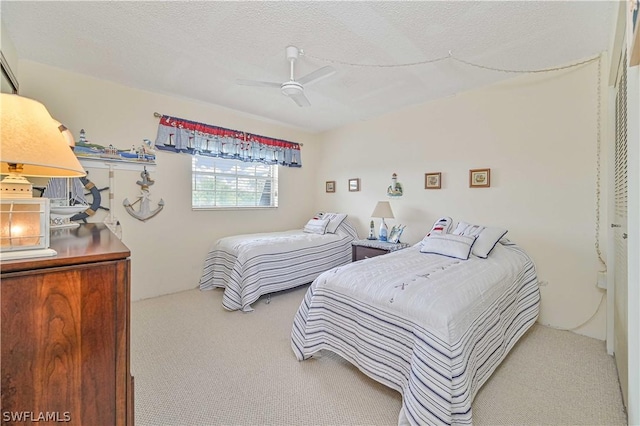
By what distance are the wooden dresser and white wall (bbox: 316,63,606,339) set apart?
132 inches

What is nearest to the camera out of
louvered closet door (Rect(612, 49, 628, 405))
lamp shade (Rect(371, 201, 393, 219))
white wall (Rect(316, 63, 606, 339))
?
louvered closet door (Rect(612, 49, 628, 405))

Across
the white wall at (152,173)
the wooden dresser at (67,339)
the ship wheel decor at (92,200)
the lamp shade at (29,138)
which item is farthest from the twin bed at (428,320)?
the ship wheel decor at (92,200)

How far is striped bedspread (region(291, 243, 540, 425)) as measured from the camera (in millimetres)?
1395

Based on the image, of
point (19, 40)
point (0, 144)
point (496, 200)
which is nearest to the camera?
point (0, 144)

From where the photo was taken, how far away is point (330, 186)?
4824mm

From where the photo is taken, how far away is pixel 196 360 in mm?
2082

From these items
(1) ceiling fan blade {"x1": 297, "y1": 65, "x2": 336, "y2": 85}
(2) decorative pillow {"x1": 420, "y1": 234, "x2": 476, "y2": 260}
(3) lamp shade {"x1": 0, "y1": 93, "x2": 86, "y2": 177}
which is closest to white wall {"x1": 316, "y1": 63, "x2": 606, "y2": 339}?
(2) decorative pillow {"x1": 420, "y1": 234, "x2": 476, "y2": 260}

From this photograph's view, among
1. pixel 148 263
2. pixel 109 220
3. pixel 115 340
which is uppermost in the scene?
pixel 109 220

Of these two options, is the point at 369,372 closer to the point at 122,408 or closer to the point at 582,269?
the point at 122,408

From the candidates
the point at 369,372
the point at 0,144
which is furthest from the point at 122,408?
the point at 369,372

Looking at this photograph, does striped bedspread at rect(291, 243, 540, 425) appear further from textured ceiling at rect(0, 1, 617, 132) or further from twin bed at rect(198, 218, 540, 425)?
textured ceiling at rect(0, 1, 617, 132)

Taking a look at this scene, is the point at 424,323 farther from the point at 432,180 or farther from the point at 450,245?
the point at 432,180

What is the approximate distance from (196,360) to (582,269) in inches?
135

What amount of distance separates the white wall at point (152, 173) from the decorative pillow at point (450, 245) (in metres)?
2.63
